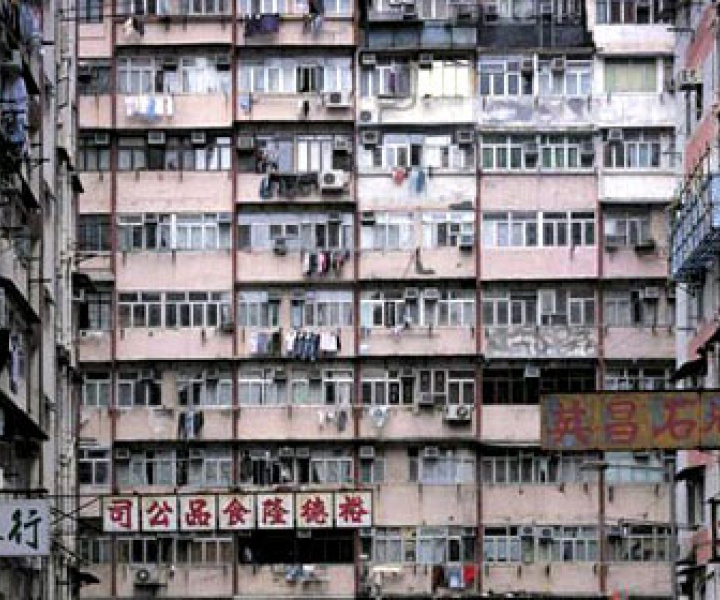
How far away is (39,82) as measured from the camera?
3312 centimetres

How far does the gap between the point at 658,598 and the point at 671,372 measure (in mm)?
3963

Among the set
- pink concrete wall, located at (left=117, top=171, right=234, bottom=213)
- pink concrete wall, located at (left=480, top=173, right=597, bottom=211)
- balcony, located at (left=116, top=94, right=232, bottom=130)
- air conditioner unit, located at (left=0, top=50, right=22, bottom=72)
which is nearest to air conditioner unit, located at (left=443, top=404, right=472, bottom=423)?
pink concrete wall, located at (left=480, top=173, right=597, bottom=211)

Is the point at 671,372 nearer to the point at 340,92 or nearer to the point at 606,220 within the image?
the point at 606,220

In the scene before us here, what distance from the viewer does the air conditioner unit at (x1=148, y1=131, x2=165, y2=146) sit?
4628 centimetres

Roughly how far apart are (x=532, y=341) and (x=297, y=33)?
270 inches

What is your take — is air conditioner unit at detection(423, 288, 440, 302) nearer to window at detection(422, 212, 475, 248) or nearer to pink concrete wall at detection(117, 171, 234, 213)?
window at detection(422, 212, 475, 248)

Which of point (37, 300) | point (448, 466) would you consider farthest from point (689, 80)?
point (448, 466)

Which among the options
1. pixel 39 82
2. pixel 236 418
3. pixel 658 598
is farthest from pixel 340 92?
pixel 39 82

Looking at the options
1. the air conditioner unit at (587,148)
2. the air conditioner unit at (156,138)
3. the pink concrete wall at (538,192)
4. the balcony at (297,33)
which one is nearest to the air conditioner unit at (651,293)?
the pink concrete wall at (538,192)

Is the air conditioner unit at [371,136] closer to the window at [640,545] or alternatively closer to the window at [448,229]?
the window at [448,229]

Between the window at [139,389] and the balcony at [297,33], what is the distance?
6.13m

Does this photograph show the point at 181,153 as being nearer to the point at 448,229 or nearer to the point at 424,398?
the point at 448,229

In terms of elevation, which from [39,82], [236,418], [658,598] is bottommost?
[658,598]

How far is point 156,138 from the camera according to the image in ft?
152
